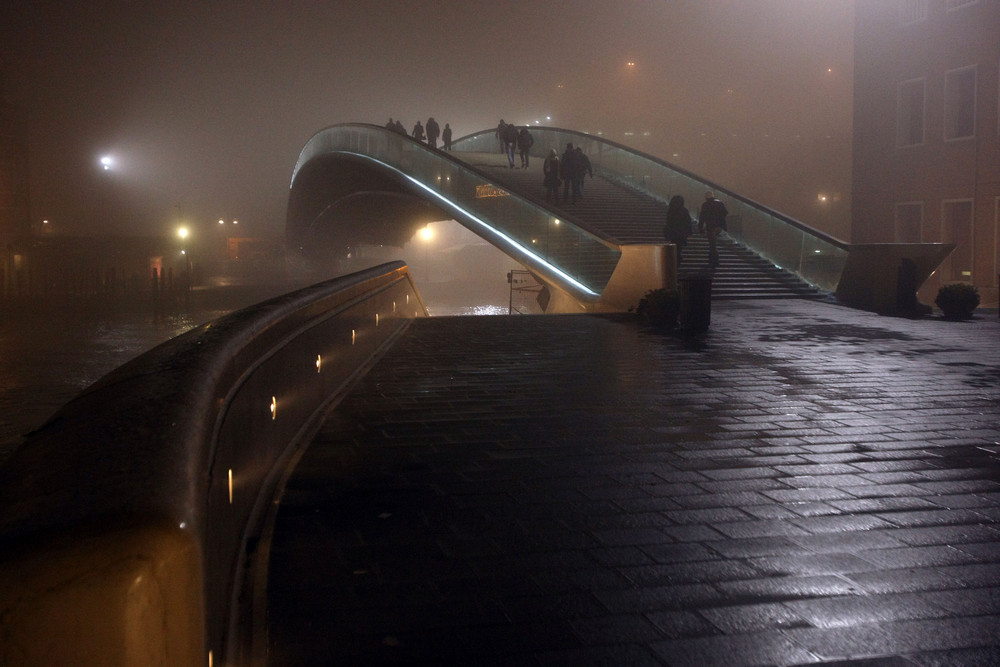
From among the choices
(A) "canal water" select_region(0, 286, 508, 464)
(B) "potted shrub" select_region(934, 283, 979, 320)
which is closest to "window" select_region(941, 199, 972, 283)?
(B) "potted shrub" select_region(934, 283, 979, 320)

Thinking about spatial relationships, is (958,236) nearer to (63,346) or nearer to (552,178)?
(552,178)

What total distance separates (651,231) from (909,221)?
924 cm

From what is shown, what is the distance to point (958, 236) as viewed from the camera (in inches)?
1006

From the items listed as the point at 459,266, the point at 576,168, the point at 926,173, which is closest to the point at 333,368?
the point at 576,168

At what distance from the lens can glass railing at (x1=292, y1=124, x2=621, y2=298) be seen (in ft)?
59.6

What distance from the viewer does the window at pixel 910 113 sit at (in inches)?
1073

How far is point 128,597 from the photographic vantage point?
5.07 ft

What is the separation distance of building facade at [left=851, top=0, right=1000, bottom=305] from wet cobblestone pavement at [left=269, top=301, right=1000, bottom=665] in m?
19.6

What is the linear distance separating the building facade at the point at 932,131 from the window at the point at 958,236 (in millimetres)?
29

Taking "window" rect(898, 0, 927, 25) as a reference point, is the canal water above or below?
below

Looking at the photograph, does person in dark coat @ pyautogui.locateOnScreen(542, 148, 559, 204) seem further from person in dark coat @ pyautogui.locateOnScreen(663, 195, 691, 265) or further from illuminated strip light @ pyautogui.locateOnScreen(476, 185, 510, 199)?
person in dark coat @ pyautogui.locateOnScreen(663, 195, 691, 265)

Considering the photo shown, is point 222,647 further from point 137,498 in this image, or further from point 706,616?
point 706,616

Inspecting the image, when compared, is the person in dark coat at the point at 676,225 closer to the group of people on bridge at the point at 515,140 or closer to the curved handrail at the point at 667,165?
the curved handrail at the point at 667,165

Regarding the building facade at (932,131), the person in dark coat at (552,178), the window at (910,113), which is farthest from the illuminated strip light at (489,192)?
the window at (910,113)
